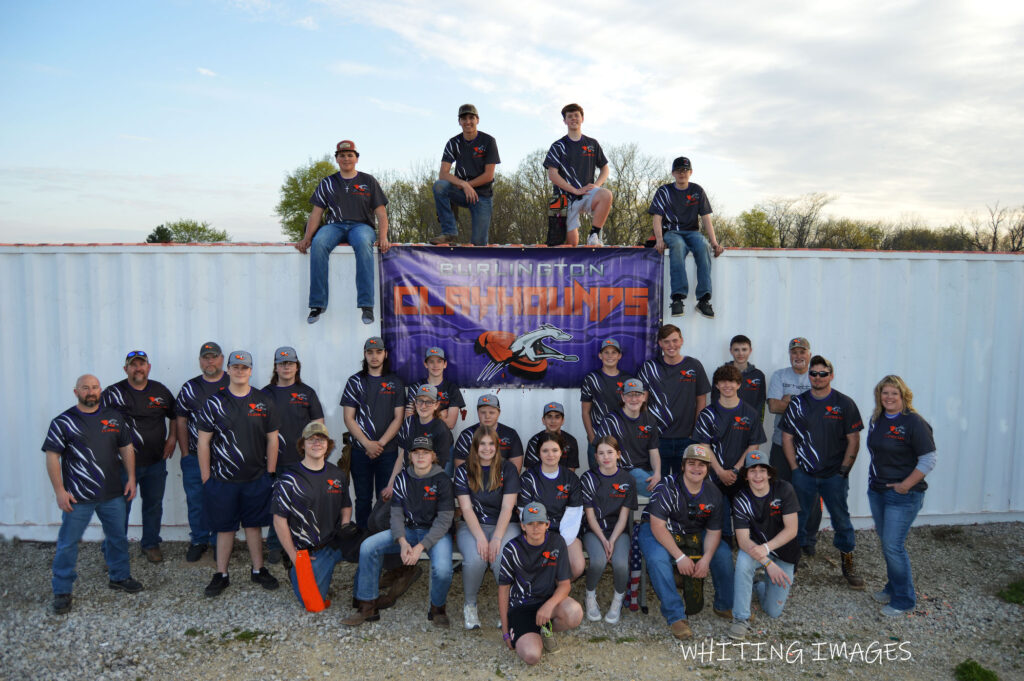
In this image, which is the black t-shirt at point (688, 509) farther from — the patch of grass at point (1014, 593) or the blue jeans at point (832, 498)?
the patch of grass at point (1014, 593)

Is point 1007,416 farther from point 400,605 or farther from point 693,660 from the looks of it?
point 400,605

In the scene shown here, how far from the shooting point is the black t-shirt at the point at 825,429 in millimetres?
5281

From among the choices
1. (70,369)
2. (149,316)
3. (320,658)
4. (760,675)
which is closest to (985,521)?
(760,675)

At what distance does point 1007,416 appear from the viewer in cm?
675

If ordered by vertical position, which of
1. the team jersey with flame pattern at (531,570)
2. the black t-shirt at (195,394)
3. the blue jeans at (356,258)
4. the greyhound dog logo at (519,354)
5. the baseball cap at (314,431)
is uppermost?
the blue jeans at (356,258)

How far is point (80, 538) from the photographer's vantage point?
507 cm

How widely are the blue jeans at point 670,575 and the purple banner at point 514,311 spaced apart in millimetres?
1979

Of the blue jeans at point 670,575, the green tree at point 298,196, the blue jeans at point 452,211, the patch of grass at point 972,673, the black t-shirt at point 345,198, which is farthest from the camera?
the green tree at point 298,196

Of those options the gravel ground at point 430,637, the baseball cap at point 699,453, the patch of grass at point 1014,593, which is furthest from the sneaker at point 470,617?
the patch of grass at point 1014,593

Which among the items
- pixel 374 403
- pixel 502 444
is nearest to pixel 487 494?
pixel 502 444

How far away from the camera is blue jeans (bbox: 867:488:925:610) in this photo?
4805 mm

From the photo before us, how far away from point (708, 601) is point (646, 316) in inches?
109

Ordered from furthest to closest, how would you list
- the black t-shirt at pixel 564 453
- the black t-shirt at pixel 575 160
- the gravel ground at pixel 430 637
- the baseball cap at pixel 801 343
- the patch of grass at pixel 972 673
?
the black t-shirt at pixel 575 160 → the baseball cap at pixel 801 343 → the black t-shirt at pixel 564 453 → the gravel ground at pixel 430 637 → the patch of grass at pixel 972 673

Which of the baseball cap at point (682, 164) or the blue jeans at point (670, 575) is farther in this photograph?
the baseball cap at point (682, 164)
